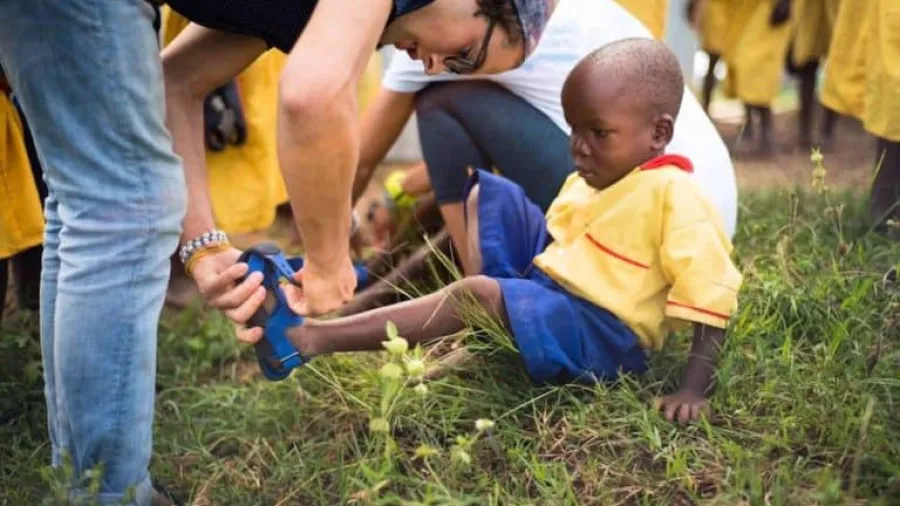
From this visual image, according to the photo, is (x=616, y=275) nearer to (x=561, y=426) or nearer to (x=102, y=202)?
(x=561, y=426)

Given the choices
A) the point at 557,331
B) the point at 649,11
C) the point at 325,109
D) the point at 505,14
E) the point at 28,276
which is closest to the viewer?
the point at 325,109

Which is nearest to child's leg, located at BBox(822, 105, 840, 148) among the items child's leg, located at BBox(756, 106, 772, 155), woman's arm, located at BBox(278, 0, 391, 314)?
child's leg, located at BBox(756, 106, 772, 155)

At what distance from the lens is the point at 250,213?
2.98m

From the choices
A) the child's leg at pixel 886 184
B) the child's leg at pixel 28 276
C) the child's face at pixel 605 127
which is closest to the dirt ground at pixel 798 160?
the child's leg at pixel 886 184

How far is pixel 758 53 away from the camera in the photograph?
17.3 ft

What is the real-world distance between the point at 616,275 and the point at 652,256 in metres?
0.08

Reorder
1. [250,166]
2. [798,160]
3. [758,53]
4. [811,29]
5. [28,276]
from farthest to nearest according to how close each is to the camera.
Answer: [758,53]
[798,160]
[811,29]
[250,166]
[28,276]

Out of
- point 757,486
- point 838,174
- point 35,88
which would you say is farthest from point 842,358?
point 838,174

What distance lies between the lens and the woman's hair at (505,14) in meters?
1.81

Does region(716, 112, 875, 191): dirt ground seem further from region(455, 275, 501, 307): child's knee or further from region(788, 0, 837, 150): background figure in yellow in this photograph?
region(455, 275, 501, 307): child's knee

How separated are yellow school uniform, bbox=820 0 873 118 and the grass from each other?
563 mm

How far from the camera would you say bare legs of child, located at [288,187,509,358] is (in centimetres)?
208

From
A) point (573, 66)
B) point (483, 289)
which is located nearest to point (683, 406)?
point (483, 289)

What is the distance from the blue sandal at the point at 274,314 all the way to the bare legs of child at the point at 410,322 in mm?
20
